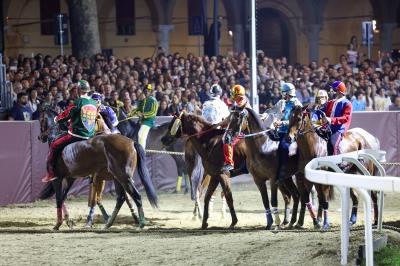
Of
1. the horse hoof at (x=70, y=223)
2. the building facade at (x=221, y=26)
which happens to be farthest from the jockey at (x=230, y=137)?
the building facade at (x=221, y=26)

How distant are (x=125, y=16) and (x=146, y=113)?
18741 mm

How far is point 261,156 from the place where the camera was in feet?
46.9

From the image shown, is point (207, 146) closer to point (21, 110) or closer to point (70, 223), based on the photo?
point (70, 223)

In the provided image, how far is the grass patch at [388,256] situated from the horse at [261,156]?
475 centimetres

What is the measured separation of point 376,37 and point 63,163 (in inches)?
1107

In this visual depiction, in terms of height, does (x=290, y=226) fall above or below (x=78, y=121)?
below

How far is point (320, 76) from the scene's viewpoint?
27.1 metres

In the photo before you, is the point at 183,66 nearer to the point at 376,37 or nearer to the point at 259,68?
the point at 259,68

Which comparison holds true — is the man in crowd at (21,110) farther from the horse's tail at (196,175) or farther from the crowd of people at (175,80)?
the horse's tail at (196,175)

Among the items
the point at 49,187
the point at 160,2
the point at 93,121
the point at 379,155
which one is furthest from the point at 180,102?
the point at 160,2

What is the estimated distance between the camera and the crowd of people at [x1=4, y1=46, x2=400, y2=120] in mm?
20797

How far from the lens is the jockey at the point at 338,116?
14.4 metres

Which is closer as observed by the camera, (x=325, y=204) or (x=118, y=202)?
(x=325, y=204)

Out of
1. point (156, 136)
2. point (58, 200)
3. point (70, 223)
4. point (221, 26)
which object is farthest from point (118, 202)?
point (221, 26)
